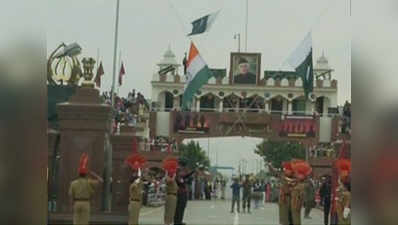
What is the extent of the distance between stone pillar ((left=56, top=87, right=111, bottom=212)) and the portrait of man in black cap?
883cm

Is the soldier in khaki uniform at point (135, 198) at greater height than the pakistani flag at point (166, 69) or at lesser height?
lesser

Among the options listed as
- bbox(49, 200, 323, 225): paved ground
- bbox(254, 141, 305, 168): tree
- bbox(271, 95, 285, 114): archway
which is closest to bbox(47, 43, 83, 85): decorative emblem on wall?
bbox(49, 200, 323, 225): paved ground

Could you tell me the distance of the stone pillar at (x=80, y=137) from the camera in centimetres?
1265

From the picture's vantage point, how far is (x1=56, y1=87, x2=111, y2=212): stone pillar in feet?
41.5

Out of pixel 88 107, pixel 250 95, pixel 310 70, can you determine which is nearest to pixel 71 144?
pixel 88 107

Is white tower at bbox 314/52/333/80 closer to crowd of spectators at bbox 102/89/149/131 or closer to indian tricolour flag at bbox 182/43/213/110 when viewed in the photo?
crowd of spectators at bbox 102/89/149/131

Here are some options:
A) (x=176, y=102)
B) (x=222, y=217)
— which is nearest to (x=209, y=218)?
(x=222, y=217)

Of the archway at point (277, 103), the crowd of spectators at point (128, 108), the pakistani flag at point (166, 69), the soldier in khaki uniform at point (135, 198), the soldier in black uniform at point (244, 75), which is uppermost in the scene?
the pakistani flag at point (166, 69)

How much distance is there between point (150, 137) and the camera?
1998cm

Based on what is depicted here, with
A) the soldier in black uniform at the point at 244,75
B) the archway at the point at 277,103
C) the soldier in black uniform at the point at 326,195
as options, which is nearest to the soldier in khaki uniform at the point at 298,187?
the soldier in black uniform at the point at 326,195

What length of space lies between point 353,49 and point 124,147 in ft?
37.2

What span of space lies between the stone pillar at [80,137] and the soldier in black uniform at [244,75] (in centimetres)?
894

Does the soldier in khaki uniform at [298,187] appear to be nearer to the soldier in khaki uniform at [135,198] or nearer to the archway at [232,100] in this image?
the soldier in khaki uniform at [135,198]

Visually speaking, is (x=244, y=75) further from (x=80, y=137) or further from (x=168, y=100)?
(x=80, y=137)
